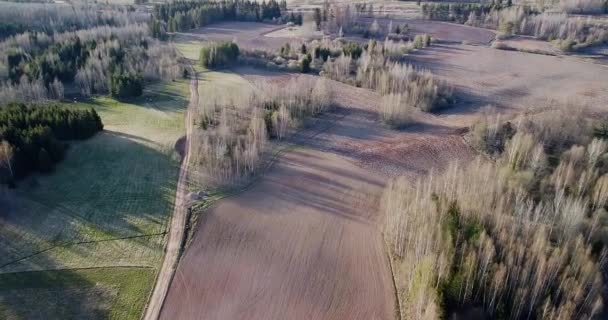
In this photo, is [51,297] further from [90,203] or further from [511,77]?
[511,77]

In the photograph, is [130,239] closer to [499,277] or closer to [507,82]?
[499,277]

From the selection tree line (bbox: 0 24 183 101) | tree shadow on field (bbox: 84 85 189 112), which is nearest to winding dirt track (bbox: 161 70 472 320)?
tree shadow on field (bbox: 84 85 189 112)

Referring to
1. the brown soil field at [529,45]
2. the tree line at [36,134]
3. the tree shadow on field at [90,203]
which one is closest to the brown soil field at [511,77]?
the brown soil field at [529,45]

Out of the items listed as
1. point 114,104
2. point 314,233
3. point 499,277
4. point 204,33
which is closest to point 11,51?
point 114,104

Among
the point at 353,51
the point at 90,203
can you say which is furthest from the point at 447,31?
the point at 90,203

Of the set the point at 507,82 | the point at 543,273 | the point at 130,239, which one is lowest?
the point at 130,239

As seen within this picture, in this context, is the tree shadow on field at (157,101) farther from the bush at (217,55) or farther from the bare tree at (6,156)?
the bare tree at (6,156)
